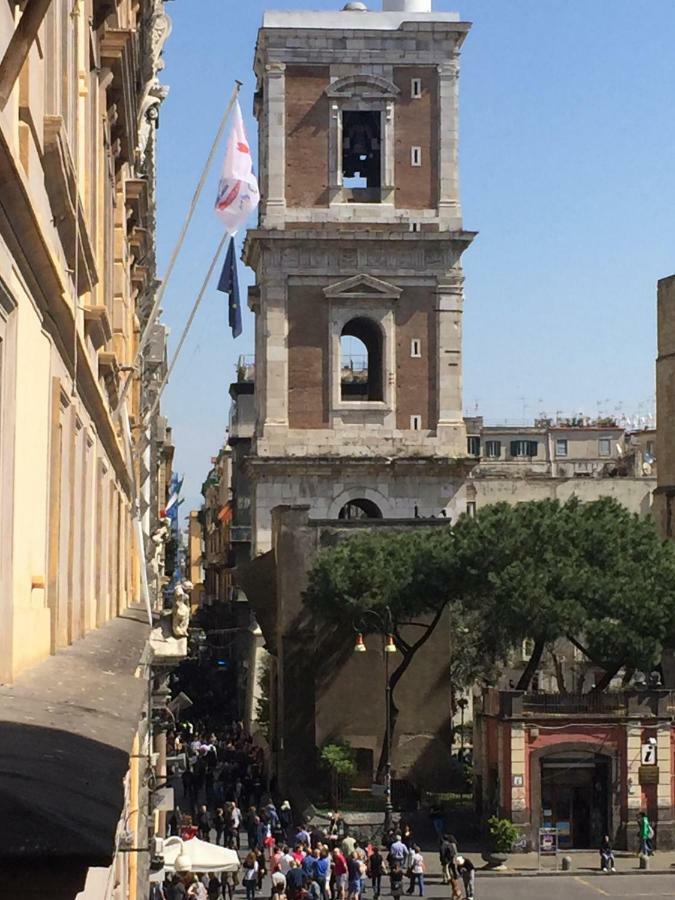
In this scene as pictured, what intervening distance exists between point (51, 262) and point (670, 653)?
5731 cm

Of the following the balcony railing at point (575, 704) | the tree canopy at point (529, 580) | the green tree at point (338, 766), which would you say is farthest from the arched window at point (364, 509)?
the balcony railing at point (575, 704)

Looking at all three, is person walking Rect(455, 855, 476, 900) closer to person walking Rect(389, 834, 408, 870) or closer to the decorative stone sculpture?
person walking Rect(389, 834, 408, 870)

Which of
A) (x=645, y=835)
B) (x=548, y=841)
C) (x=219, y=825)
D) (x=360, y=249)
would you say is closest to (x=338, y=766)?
(x=219, y=825)

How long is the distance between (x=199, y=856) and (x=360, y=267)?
32670mm

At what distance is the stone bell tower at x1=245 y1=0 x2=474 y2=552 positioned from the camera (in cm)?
6062

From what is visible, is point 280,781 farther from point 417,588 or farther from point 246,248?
point 246,248

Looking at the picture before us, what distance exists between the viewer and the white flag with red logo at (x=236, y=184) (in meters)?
21.5

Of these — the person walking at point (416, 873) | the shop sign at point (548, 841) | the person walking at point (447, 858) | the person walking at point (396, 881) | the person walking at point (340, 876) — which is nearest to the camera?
the person walking at point (340, 876)

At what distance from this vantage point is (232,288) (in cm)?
3112

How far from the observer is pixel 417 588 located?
164 ft

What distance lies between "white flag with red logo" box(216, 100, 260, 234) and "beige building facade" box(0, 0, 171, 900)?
448 centimetres

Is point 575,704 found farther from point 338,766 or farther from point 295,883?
point 295,883

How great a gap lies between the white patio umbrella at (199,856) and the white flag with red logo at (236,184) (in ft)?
42.2

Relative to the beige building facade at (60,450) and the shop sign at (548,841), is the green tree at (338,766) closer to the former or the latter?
the shop sign at (548,841)
